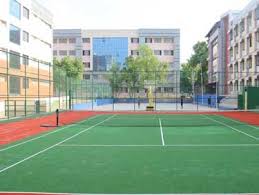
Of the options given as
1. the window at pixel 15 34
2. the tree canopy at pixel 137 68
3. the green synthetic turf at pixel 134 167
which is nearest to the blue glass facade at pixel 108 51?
the tree canopy at pixel 137 68

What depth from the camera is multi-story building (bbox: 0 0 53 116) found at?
1694 inches

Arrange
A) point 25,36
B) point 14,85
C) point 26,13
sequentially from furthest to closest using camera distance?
point 26,13 < point 25,36 < point 14,85

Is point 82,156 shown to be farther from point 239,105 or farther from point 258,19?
point 258,19

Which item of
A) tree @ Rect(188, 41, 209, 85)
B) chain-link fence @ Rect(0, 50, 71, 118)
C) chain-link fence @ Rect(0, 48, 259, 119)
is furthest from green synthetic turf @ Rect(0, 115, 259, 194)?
tree @ Rect(188, 41, 209, 85)

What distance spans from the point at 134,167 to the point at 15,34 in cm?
4252

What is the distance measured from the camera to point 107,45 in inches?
4646

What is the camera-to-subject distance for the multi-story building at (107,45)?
114 metres

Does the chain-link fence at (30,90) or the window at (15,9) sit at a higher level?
the window at (15,9)

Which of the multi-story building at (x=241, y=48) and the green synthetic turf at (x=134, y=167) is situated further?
the multi-story building at (x=241, y=48)

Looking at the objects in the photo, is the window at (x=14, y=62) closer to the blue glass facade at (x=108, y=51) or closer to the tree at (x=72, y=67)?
the tree at (x=72, y=67)

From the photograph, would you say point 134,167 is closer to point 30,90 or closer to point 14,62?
point 30,90

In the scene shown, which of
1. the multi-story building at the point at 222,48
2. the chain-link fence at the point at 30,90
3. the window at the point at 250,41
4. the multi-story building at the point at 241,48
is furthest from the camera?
the multi-story building at the point at 222,48

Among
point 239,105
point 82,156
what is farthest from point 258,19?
point 82,156

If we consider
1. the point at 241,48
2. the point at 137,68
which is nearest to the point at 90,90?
the point at 137,68
